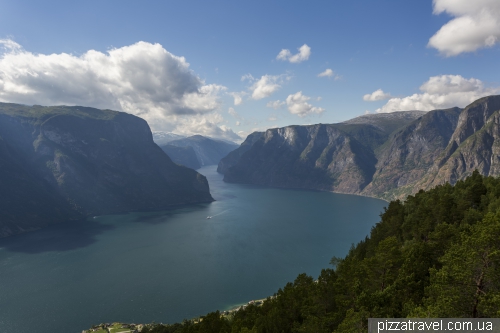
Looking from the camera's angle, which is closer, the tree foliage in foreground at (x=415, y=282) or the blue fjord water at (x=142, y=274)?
the tree foliage in foreground at (x=415, y=282)

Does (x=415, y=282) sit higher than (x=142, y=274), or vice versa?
(x=415, y=282)

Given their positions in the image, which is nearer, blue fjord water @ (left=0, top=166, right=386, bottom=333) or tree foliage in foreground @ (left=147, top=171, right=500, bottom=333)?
tree foliage in foreground @ (left=147, top=171, right=500, bottom=333)

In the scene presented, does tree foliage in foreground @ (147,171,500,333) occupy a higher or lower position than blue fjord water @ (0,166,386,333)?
higher

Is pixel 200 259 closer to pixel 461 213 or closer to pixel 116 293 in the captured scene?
pixel 116 293

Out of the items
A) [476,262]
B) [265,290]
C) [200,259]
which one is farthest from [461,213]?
[200,259]

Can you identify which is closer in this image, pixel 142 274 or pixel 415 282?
pixel 415 282

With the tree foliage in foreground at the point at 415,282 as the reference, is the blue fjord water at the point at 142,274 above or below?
below

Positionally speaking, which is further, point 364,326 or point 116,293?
point 116,293

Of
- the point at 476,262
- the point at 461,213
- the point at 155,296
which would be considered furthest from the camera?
the point at 155,296
